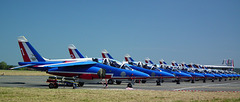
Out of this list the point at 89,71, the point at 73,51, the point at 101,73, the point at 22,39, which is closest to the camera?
the point at 101,73

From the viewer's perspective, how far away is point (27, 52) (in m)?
28.5

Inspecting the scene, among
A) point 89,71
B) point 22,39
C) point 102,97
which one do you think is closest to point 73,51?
point 22,39

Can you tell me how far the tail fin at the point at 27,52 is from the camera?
1118 inches

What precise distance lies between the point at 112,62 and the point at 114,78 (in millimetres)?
1525

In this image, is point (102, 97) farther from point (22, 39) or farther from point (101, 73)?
point (22, 39)

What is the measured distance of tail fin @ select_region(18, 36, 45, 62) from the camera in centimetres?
2841

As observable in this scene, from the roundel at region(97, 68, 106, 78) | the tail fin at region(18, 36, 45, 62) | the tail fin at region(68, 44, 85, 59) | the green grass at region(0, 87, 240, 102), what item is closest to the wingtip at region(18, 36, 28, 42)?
the tail fin at region(18, 36, 45, 62)

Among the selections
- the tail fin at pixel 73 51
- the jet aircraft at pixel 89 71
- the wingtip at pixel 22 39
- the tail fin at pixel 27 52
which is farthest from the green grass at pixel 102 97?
the tail fin at pixel 73 51

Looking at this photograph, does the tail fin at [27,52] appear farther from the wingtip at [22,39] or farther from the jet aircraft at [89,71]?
the jet aircraft at [89,71]

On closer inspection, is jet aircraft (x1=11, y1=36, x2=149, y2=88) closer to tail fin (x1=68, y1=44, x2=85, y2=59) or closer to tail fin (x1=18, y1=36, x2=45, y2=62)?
tail fin (x1=18, y1=36, x2=45, y2=62)

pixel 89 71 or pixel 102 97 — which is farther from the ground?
pixel 89 71

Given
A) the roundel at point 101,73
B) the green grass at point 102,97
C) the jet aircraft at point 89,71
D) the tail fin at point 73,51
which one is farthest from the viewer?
the tail fin at point 73,51

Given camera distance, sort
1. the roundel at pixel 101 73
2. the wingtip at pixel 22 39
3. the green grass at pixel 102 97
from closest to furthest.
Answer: the green grass at pixel 102 97 < the roundel at pixel 101 73 < the wingtip at pixel 22 39

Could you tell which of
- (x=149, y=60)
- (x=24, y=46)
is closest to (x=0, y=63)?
(x=149, y=60)
